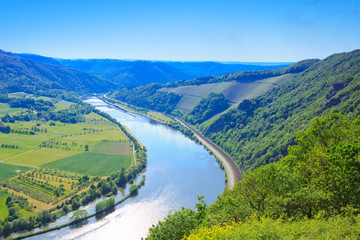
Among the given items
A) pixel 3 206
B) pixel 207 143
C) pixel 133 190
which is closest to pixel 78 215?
pixel 133 190

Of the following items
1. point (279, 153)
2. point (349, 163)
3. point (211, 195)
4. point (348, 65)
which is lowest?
point (211, 195)

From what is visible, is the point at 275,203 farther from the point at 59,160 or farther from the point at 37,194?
the point at 59,160

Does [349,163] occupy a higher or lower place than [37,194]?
higher

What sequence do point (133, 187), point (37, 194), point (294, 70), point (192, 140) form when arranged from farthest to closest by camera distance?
1. point (294, 70)
2. point (192, 140)
3. point (133, 187)
4. point (37, 194)

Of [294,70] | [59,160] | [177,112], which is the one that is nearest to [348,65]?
[294,70]

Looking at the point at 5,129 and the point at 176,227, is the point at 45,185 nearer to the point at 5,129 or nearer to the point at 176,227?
the point at 176,227

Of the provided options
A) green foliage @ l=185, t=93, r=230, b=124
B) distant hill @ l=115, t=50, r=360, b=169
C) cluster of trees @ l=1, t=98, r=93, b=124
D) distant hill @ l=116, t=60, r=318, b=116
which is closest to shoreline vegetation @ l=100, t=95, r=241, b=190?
distant hill @ l=115, t=50, r=360, b=169

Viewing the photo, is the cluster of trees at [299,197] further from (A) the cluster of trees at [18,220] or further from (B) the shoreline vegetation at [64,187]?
(B) the shoreline vegetation at [64,187]
